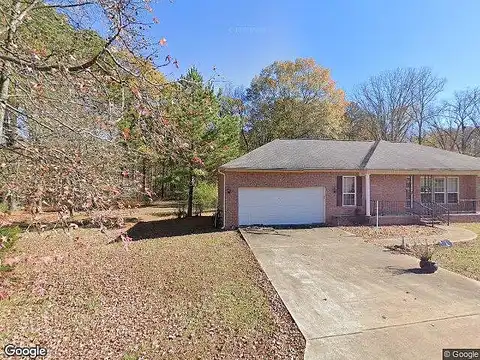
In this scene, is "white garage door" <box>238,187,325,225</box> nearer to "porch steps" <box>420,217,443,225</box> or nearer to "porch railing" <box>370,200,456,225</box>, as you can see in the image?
"porch railing" <box>370,200,456,225</box>

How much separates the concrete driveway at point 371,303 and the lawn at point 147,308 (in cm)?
49

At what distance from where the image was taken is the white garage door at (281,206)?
51.8 feet

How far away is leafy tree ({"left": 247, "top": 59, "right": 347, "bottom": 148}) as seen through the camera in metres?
32.9

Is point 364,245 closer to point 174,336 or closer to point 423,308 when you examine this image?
point 423,308

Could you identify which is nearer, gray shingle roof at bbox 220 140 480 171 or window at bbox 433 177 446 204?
gray shingle roof at bbox 220 140 480 171

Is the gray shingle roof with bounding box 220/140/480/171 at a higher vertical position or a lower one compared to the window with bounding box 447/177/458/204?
higher

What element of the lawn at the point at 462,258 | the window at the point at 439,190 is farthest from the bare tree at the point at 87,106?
the window at the point at 439,190

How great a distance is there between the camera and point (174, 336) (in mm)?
5410

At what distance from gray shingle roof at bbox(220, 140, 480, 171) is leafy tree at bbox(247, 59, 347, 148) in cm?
1288

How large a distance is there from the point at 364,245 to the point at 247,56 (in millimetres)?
8042

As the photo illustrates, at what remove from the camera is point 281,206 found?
16.0 meters

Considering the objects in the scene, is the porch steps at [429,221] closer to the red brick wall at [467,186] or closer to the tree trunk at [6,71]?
the red brick wall at [467,186]

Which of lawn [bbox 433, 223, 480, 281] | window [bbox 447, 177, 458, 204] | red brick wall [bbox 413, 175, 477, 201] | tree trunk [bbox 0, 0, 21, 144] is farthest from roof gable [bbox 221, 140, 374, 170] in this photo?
tree trunk [bbox 0, 0, 21, 144]

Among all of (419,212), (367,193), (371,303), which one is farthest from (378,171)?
(371,303)
